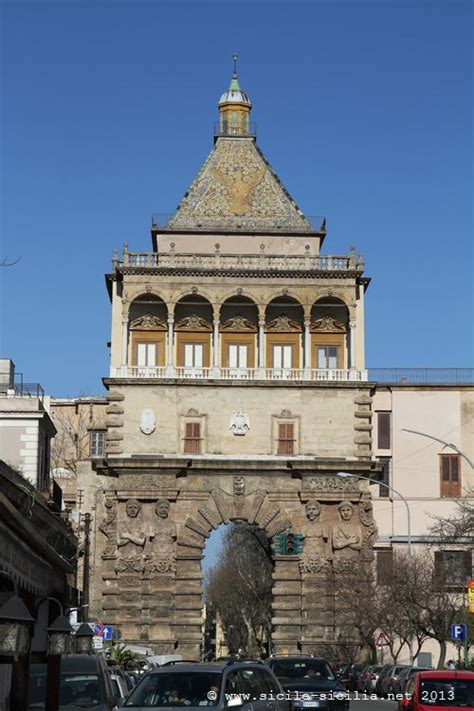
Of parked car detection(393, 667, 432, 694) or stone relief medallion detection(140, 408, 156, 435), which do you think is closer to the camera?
parked car detection(393, 667, 432, 694)

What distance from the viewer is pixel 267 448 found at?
242ft

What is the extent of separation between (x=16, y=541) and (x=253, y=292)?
52520 mm

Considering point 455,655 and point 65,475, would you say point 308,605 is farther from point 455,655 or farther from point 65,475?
point 65,475

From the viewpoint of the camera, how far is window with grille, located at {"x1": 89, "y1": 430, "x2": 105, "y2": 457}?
8575 centimetres

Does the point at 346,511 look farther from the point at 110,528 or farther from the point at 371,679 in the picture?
the point at 371,679

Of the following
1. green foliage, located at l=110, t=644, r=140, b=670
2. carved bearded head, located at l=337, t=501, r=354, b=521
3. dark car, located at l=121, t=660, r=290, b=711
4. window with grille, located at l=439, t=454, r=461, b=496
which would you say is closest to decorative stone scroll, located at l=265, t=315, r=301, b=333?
carved bearded head, located at l=337, t=501, r=354, b=521

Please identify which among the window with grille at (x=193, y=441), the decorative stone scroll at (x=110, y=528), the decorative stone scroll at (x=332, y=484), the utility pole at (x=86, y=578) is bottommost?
the utility pole at (x=86, y=578)

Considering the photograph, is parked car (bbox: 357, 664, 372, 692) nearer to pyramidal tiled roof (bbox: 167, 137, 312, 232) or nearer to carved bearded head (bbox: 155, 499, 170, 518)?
carved bearded head (bbox: 155, 499, 170, 518)

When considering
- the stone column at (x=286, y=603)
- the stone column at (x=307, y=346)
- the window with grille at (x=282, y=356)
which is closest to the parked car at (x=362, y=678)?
the stone column at (x=286, y=603)

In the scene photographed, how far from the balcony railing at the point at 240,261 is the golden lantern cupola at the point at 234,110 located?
1083 centimetres

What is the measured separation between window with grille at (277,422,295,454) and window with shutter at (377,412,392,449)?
17.0 ft

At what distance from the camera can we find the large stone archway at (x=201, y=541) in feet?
233

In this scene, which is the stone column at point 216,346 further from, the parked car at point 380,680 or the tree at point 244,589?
the parked car at point 380,680

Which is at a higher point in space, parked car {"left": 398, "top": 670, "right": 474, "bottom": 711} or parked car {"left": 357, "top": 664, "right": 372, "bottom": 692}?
parked car {"left": 398, "top": 670, "right": 474, "bottom": 711}
